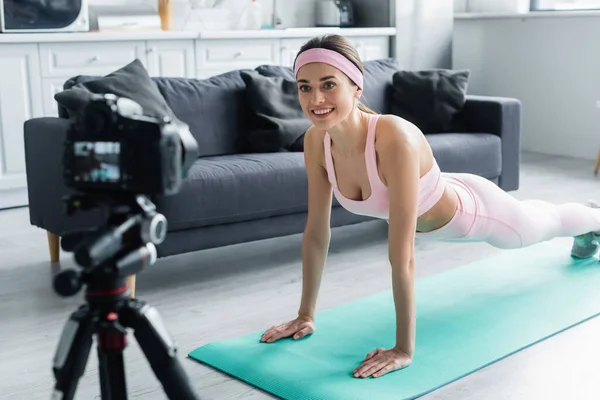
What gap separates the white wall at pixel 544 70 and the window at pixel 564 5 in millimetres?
245

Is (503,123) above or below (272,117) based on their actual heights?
below

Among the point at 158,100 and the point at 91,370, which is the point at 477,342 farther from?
the point at 158,100

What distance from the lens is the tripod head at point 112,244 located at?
1.10 metres

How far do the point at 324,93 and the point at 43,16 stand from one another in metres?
2.98

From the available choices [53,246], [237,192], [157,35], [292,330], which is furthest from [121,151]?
[157,35]

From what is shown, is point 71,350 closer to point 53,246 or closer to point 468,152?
point 53,246

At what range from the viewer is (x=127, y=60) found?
4.76 metres

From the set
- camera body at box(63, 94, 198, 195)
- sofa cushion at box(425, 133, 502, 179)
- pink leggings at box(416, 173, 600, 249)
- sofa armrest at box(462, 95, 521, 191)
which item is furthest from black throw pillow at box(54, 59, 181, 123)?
camera body at box(63, 94, 198, 195)

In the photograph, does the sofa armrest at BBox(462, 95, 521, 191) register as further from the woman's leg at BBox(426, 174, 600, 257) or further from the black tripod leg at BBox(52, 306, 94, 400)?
the black tripod leg at BBox(52, 306, 94, 400)

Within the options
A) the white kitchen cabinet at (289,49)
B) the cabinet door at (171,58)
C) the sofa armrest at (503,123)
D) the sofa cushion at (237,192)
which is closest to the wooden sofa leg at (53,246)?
the sofa cushion at (237,192)

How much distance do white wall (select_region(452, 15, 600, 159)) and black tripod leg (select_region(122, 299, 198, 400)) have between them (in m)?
4.96

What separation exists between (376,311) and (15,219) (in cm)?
241

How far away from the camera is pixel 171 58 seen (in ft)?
16.2

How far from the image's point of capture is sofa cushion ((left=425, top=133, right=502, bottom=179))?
3693 mm
